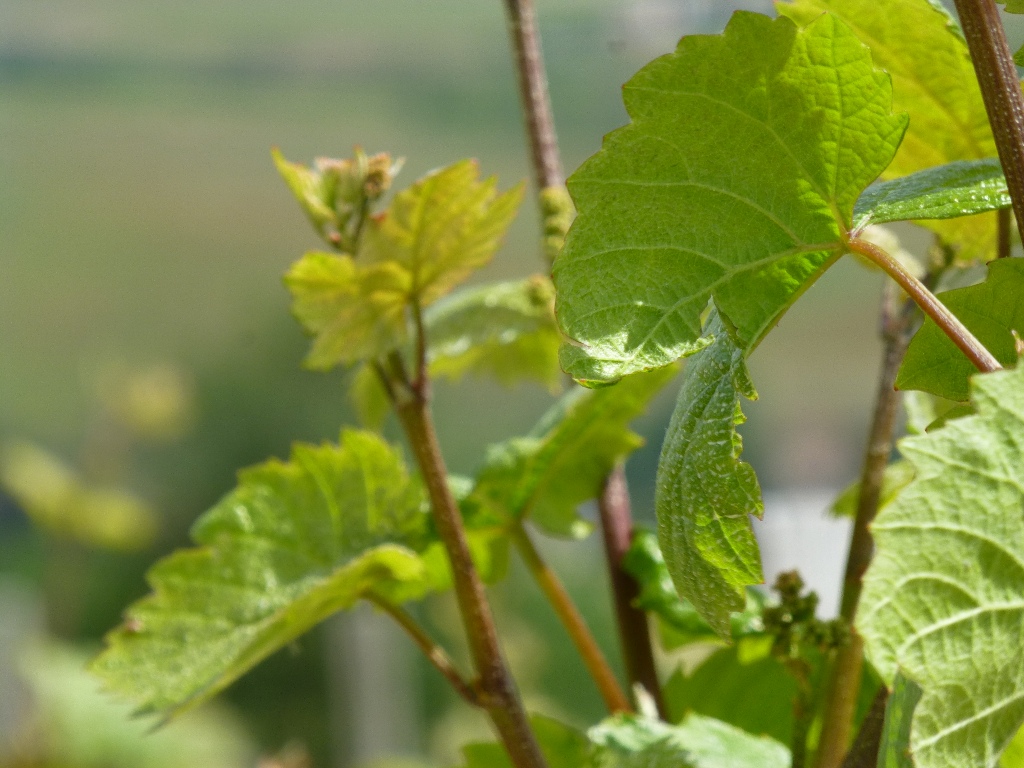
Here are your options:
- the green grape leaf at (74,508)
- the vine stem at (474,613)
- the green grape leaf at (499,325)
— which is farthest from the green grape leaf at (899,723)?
the green grape leaf at (74,508)

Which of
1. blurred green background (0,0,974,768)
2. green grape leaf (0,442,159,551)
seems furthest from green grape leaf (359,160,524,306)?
blurred green background (0,0,974,768)

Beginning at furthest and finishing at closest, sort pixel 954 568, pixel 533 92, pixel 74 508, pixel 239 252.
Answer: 1. pixel 239 252
2. pixel 74 508
3. pixel 533 92
4. pixel 954 568

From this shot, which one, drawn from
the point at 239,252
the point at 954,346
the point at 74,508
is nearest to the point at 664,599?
the point at 954,346

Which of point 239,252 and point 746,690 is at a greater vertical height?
point 239,252

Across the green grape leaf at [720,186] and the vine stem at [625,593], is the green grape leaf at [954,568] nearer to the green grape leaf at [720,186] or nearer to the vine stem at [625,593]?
the green grape leaf at [720,186]

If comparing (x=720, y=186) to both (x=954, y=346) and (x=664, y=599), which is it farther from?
(x=664, y=599)
